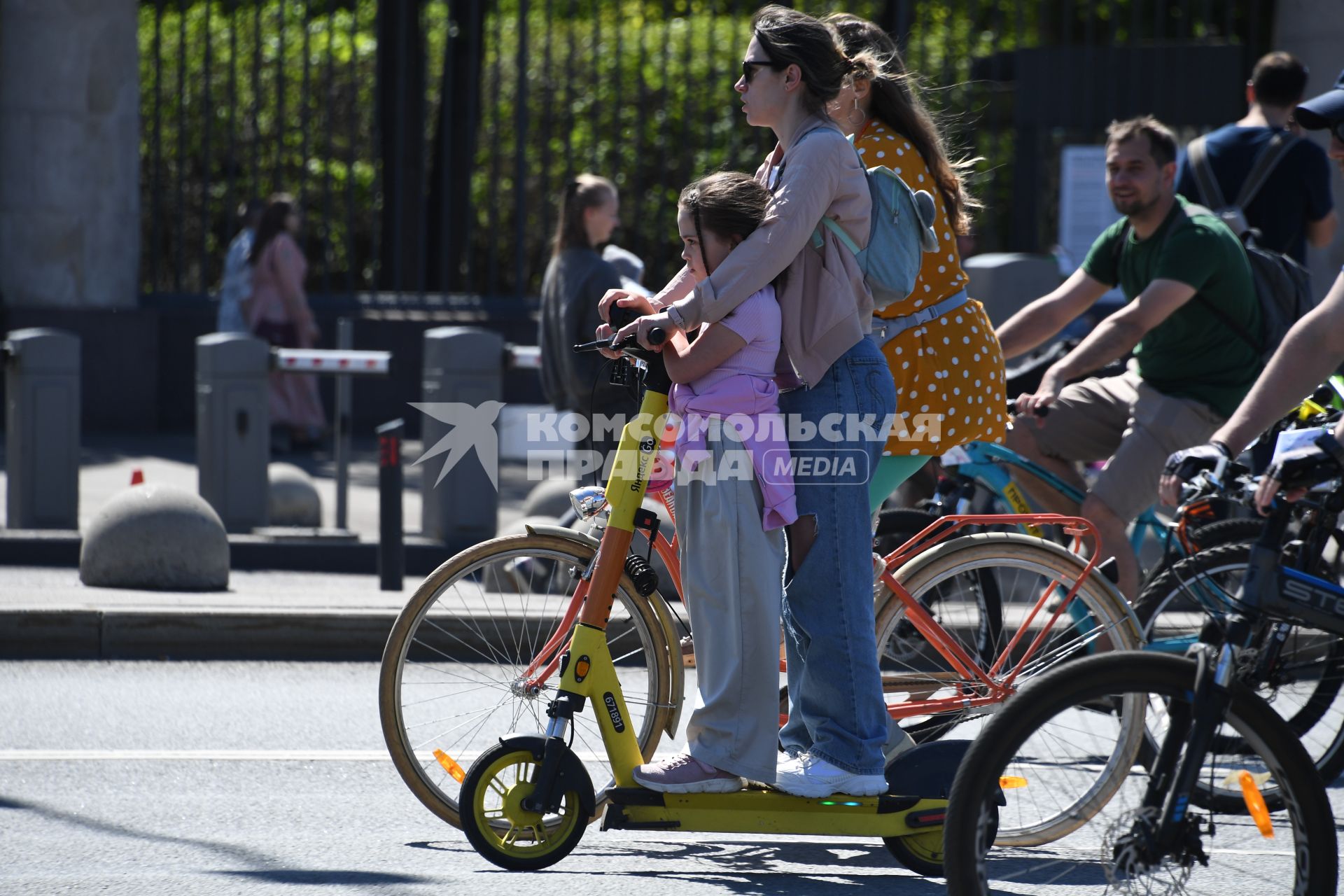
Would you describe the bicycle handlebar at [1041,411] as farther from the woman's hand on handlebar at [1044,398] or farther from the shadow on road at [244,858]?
the shadow on road at [244,858]

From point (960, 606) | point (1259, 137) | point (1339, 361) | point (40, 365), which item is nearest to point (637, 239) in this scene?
point (40, 365)

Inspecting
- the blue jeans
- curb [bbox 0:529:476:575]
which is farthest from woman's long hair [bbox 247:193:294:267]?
the blue jeans

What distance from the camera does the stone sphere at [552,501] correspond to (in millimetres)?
8414

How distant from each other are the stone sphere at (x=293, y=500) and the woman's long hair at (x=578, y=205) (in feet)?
8.60

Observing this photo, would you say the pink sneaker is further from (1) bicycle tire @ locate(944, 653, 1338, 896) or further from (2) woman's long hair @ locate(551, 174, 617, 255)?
(2) woman's long hair @ locate(551, 174, 617, 255)

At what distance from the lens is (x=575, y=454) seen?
29.0 feet

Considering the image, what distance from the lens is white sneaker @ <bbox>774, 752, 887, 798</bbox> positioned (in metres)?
3.98

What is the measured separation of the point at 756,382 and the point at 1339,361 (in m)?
1.27

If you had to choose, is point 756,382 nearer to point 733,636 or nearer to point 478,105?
point 733,636

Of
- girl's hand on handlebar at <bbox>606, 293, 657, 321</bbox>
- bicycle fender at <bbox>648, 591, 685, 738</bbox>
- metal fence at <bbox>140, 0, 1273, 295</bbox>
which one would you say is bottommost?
bicycle fender at <bbox>648, 591, 685, 738</bbox>

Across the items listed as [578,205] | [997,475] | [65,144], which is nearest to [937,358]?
[997,475]

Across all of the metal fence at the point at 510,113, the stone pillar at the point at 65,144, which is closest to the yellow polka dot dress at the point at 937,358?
the metal fence at the point at 510,113

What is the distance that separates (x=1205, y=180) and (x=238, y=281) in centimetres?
729

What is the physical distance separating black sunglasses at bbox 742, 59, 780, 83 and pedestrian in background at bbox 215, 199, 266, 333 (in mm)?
8831
